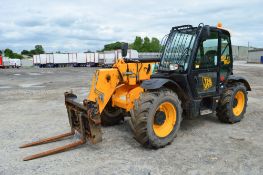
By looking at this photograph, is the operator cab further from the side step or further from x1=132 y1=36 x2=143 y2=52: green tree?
x1=132 y1=36 x2=143 y2=52: green tree

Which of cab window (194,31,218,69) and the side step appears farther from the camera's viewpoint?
the side step

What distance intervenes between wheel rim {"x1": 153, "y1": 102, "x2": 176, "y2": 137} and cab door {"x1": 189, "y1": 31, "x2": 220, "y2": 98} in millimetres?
791

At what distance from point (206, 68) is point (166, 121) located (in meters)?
1.62

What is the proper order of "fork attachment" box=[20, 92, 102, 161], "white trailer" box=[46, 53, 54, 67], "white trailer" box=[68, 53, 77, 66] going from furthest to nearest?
"white trailer" box=[46, 53, 54, 67] < "white trailer" box=[68, 53, 77, 66] < "fork attachment" box=[20, 92, 102, 161]

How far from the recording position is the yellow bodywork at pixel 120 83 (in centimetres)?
597

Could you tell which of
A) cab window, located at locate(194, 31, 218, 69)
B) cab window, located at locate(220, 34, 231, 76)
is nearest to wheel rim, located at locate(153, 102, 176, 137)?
cab window, located at locate(194, 31, 218, 69)

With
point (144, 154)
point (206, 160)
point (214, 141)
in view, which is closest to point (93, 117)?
point (144, 154)

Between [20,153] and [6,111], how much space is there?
454 cm

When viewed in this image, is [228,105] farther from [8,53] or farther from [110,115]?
[8,53]

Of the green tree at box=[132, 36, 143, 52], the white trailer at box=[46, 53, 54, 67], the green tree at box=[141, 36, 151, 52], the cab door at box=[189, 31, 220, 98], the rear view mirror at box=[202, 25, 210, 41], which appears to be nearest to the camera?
the rear view mirror at box=[202, 25, 210, 41]

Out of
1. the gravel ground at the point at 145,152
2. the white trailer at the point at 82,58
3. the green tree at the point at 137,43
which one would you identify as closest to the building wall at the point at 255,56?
the green tree at the point at 137,43

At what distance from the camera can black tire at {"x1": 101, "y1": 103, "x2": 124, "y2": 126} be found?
677 centimetres

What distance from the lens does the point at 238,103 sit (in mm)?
7363

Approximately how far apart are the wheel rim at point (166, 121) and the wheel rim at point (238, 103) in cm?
238
